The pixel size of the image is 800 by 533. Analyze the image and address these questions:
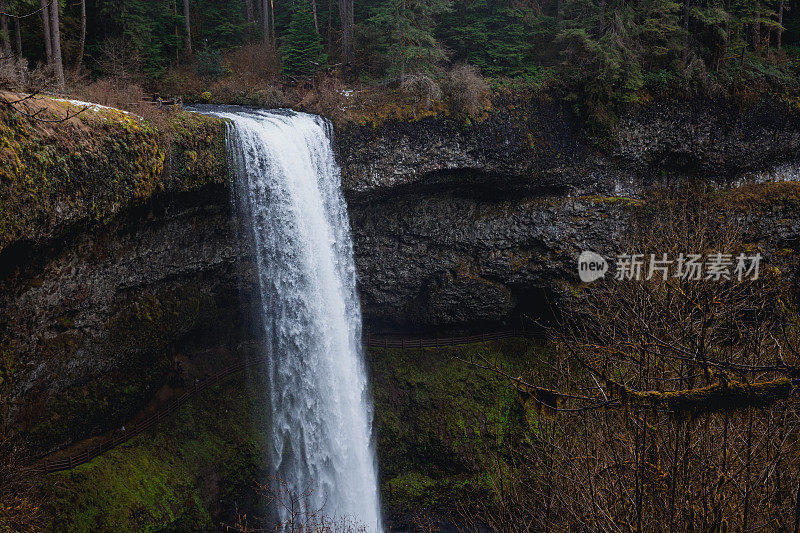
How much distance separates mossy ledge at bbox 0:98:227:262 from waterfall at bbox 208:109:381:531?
114 centimetres

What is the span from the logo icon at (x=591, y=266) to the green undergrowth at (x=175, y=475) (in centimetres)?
1228

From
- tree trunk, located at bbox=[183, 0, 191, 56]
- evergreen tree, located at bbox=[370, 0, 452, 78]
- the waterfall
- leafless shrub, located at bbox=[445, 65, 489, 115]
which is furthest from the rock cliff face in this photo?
tree trunk, located at bbox=[183, 0, 191, 56]

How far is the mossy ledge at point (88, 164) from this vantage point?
9195 millimetres

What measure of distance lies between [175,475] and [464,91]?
1515cm

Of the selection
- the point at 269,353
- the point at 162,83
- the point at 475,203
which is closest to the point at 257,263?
the point at 269,353

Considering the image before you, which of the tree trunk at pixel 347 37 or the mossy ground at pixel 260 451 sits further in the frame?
the tree trunk at pixel 347 37

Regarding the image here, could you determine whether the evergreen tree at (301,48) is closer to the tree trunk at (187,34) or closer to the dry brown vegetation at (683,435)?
the tree trunk at (187,34)

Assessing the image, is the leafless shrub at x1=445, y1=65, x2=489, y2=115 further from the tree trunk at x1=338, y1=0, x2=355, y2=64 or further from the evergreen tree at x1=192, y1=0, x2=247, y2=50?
the evergreen tree at x1=192, y1=0, x2=247, y2=50

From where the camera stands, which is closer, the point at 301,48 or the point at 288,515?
the point at 288,515

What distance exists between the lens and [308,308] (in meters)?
15.3

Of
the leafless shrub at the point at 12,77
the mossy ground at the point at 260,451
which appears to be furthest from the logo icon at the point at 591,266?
the leafless shrub at the point at 12,77

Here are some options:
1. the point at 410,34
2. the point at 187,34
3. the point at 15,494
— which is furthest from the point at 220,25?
the point at 15,494

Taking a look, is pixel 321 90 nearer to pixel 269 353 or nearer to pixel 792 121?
pixel 269 353

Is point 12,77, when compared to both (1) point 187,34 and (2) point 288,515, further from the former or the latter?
(1) point 187,34
